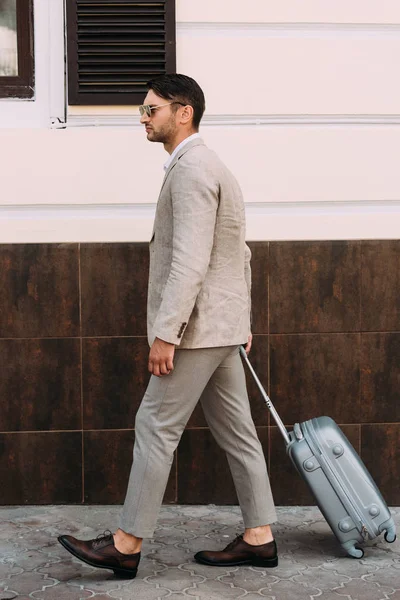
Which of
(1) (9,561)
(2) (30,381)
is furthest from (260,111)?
(1) (9,561)

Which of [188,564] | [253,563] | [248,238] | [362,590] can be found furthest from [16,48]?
[362,590]

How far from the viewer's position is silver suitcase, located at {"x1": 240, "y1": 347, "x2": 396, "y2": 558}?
4.28 metres

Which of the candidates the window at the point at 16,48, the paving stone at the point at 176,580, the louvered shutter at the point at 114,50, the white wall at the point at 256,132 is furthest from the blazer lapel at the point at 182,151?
the paving stone at the point at 176,580

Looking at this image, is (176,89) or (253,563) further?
(253,563)

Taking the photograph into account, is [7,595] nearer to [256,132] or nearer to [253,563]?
[253,563]

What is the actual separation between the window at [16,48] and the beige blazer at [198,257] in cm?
152

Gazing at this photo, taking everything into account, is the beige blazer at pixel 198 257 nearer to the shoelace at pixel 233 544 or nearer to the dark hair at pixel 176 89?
the dark hair at pixel 176 89

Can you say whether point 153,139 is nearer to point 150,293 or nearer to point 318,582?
point 150,293

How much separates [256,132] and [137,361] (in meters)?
1.38

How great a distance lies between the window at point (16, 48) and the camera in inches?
200

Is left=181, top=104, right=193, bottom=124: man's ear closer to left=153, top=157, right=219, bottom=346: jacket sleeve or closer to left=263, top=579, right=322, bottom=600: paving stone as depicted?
left=153, top=157, right=219, bottom=346: jacket sleeve

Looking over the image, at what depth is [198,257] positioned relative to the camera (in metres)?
3.79

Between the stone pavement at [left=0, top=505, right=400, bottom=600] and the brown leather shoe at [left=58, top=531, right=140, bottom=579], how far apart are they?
8cm

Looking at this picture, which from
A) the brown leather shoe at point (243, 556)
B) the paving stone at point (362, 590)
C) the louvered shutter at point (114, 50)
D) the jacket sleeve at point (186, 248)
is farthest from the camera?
the louvered shutter at point (114, 50)
